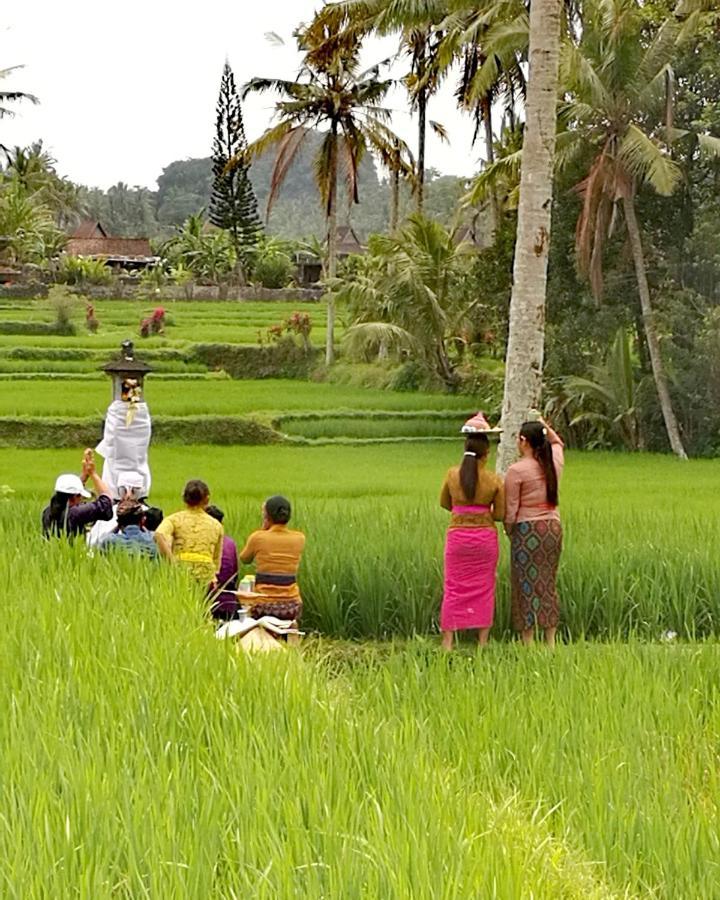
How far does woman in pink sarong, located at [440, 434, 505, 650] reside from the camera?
655 cm

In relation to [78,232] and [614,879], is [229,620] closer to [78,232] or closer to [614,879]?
[614,879]

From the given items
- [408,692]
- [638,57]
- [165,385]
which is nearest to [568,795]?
[408,692]

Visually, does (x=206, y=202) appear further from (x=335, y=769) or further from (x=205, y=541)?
(x=335, y=769)

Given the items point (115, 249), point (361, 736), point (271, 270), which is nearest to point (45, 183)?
point (115, 249)

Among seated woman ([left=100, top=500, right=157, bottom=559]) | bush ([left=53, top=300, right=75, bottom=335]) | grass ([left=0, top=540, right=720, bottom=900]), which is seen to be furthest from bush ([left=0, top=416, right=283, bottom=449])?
grass ([left=0, top=540, right=720, bottom=900])

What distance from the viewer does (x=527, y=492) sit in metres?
6.59

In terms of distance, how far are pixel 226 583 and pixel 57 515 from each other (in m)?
1.20

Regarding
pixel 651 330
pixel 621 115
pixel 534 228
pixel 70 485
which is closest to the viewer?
pixel 70 485

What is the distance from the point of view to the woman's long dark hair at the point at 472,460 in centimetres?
638

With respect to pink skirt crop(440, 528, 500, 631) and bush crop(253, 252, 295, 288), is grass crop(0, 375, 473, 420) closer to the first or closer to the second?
pink skirt crop(440, 528, 500, 631)

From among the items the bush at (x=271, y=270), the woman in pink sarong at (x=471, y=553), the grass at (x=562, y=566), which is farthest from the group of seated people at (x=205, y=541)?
the bush at (x=271, y=270)

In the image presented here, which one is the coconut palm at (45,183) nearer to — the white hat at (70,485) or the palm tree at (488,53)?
the palm tree at (488,53)

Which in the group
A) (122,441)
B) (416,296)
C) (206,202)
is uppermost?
(206,202)

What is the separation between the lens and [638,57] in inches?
689
